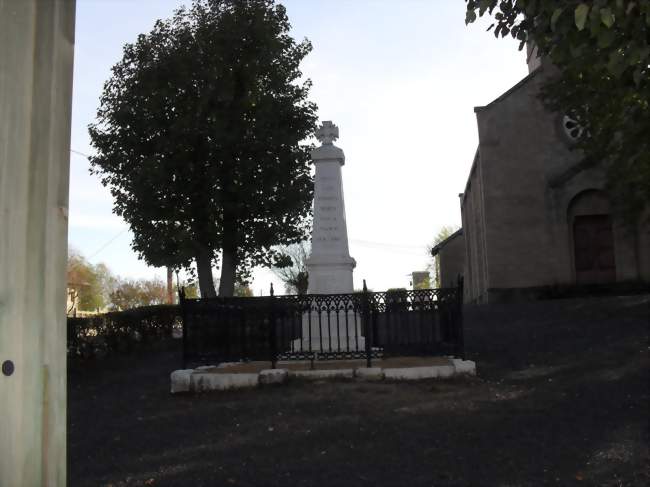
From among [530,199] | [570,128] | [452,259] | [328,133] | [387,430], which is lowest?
[387,430]

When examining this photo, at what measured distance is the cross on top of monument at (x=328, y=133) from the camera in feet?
39.5

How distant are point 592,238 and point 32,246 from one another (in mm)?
26001

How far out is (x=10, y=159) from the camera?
1336 mm

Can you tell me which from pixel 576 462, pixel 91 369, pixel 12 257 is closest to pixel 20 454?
pixel 12 257

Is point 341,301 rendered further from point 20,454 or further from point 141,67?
point 141,67

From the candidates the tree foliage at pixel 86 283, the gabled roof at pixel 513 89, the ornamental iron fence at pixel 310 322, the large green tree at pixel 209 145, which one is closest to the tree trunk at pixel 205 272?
the large green tree at pixel 209 145

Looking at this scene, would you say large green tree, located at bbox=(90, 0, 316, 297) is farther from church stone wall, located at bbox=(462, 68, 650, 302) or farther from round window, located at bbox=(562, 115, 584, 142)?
round window, located at bbox=(562, 115, 584, 142)

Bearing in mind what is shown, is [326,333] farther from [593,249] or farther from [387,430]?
[593,249]

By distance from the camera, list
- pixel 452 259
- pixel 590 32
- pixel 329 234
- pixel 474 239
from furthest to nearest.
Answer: pixel 452 259 < pixel 474 239 < pixel 329 234 < pixel 590 32

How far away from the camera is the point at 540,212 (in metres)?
24.5

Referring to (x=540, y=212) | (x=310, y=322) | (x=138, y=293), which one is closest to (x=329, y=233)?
(x=310, y=322)

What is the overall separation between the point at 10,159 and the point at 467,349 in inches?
463

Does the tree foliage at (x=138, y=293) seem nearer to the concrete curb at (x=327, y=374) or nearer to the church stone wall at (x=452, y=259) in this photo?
the church stone wall at (x=452, y=259)

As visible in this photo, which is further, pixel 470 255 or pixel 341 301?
pixel 470 255
